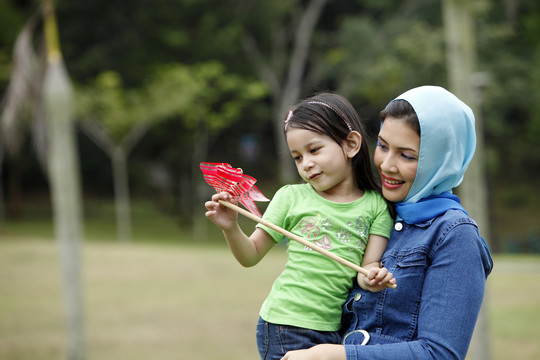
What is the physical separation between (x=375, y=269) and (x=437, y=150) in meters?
0.38

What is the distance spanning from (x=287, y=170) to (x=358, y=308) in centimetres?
2268

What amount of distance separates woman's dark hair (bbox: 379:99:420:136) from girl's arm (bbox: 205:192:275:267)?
55 centimetres

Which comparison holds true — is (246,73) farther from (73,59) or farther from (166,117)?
(73,59)

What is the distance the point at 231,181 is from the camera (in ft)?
6.66

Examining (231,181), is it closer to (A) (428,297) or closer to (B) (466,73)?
(A) (428,297)

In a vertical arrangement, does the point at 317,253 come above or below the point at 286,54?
below

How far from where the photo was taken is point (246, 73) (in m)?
26.4

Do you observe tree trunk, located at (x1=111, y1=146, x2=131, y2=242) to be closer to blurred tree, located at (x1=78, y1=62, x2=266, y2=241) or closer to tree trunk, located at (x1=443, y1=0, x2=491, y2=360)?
blurred tree, located at (x1=78, y1=62, x2=266, y2=241)

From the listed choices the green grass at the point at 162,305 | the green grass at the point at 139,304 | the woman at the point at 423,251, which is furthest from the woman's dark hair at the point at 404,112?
the green grass at the point at 139,304

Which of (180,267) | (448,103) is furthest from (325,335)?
(180,267)

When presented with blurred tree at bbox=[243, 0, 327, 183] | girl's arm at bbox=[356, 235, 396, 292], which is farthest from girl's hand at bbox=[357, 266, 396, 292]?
blurred tree at bbox=[243, 0, 327, 183]

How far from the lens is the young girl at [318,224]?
1.97m

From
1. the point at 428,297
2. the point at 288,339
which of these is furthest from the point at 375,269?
the point at 288,339

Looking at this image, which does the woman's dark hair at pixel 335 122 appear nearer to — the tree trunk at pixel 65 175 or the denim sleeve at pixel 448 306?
the denim sleeve at pixel 448 306
